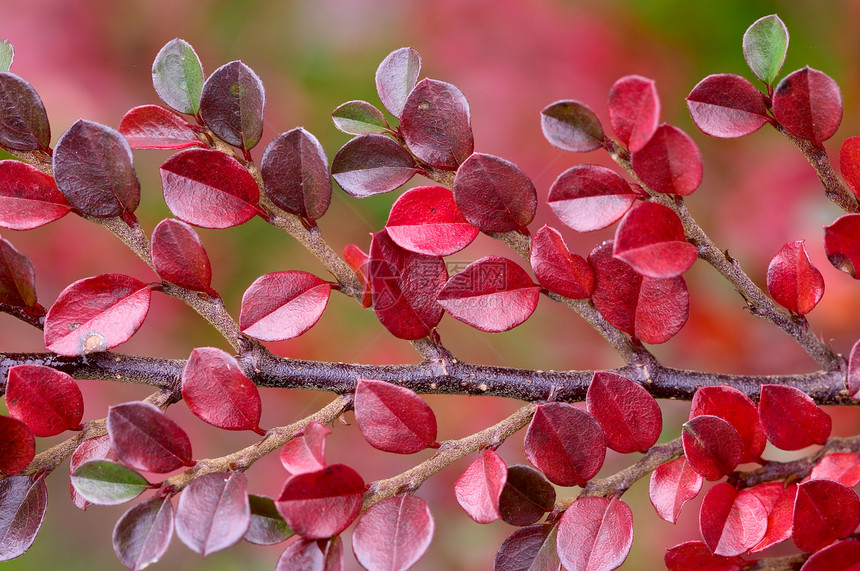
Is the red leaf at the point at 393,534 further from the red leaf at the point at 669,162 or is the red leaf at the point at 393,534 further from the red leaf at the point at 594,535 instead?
the red leaf at the point at 669,162

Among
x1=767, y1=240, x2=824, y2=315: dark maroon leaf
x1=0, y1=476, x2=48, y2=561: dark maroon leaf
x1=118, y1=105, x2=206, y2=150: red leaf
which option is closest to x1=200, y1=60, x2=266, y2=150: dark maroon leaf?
x1=118, y1=105, x2=206, y2=150: red leaf

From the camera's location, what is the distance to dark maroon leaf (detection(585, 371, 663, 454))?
0.40 m

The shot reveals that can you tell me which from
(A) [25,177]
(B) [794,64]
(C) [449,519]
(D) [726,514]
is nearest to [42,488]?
(A) [25,177]

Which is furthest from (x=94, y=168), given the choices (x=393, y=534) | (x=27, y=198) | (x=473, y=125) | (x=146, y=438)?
(x=473, y=125)

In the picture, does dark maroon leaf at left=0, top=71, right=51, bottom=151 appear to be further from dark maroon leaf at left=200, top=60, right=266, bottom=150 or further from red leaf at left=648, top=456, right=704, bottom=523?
red leaf at left=648, top=456, right=704, bottom=523

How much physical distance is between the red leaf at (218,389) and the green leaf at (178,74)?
15 cm

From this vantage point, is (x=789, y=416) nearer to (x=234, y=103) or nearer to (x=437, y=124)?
(x=437, y=124)

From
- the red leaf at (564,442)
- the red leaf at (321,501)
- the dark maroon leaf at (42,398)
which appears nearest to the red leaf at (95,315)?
the dark maroon leaf at (42,398)

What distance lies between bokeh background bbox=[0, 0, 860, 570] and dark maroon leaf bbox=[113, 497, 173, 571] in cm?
75

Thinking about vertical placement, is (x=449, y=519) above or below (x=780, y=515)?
below

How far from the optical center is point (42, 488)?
395 millimetres

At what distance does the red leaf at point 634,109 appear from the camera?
0.34 meters

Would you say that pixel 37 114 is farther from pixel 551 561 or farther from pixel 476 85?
pixel 476 85

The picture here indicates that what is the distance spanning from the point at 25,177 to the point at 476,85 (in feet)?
3.22
